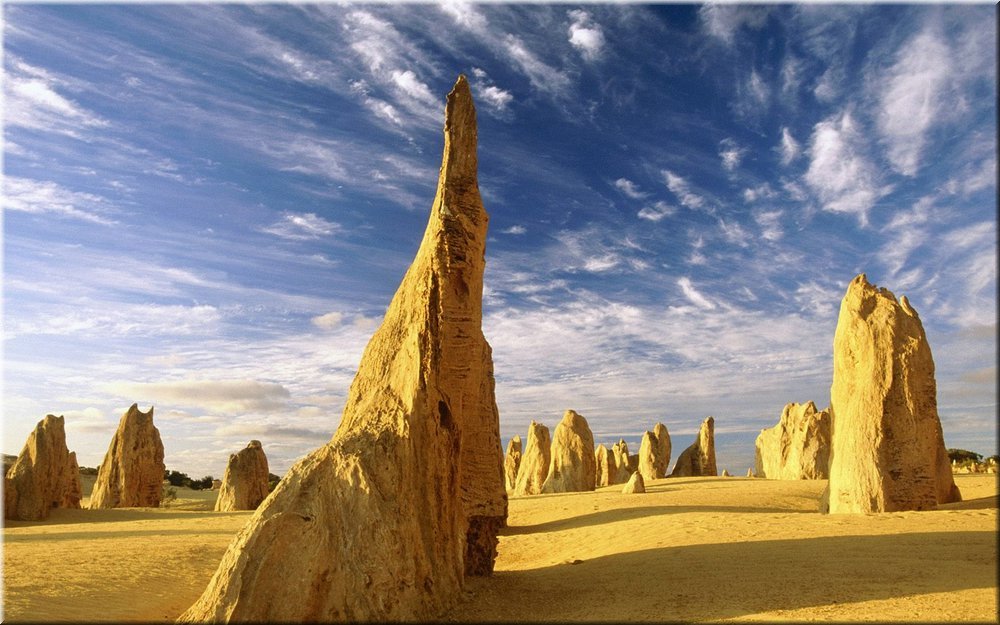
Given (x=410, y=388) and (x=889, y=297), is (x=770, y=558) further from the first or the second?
(x=889, y=297)

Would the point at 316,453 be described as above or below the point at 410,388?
below

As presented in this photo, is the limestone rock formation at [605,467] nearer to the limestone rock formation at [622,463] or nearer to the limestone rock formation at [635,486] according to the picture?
the limestone rock formation at [622,463]

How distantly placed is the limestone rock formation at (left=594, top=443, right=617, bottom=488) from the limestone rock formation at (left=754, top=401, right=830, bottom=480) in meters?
11.4

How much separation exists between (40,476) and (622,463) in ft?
121

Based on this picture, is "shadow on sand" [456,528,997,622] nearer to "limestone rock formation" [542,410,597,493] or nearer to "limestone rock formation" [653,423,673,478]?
"limestone rock formation" [542,410,597,493]

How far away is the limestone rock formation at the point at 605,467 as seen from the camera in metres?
46.5

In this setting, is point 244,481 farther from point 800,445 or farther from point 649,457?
point 800,445

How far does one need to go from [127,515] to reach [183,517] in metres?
3.21

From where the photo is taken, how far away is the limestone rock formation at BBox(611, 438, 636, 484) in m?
47.0

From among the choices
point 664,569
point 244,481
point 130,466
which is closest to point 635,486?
point 664,569

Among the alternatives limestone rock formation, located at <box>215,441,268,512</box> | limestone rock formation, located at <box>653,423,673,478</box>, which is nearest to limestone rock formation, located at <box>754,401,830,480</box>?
limestone rock formation, located at <box>653,423,673,478</box>

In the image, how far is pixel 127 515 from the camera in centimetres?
2673

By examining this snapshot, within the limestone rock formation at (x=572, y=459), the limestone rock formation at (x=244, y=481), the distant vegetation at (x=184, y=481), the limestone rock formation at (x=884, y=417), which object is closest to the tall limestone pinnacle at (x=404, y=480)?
the limestone rock formation at (x=884, y=417)

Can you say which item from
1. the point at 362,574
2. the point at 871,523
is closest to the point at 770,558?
the point at 871,523
